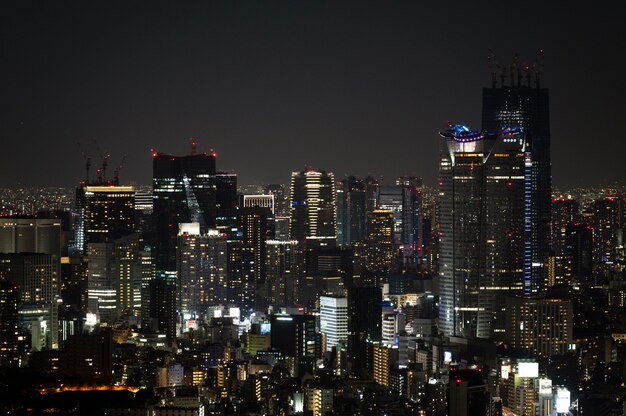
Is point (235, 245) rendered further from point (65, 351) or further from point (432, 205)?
point (65, 351)

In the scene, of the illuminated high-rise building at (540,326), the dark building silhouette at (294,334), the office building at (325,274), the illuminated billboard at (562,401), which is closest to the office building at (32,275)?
the dark building silhouette at (294,334)

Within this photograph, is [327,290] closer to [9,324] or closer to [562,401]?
[9,324]

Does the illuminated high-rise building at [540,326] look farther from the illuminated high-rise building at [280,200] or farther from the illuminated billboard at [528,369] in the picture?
the illuminated high-rise building at [280,200]

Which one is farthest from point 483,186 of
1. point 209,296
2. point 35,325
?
Result: point 35,325

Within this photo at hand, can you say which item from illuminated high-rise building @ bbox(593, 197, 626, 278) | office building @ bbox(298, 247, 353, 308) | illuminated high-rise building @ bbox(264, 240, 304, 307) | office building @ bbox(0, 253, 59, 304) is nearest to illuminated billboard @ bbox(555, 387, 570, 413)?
illuminated high-rise building @ bbox(593, 197, 626, 278)

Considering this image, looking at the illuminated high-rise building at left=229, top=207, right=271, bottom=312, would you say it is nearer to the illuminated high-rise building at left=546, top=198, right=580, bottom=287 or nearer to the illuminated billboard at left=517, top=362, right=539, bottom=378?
the illuminated high-rise building at left=546, top=198, right=580, bottom=287
